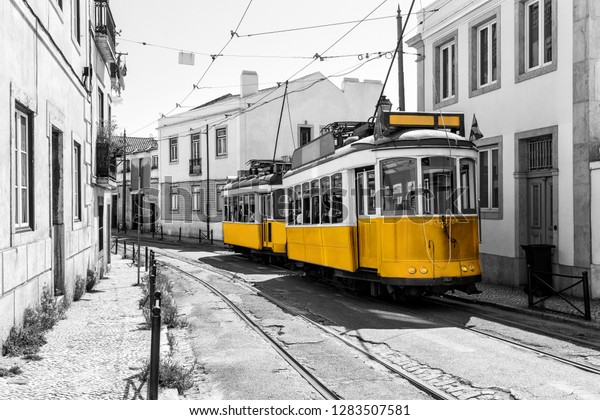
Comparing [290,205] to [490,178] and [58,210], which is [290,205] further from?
[58,210]

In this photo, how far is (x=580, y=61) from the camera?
40.0 feet

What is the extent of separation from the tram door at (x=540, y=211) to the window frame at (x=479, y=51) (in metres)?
2.65

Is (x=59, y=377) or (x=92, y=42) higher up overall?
(x=92, y=42)

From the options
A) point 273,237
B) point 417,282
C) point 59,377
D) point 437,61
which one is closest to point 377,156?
point 417,282

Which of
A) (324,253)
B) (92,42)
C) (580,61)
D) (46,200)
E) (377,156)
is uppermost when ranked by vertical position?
(92,42)

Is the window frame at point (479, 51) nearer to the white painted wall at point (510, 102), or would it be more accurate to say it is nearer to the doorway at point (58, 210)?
the white painted wall at point (510, 102)

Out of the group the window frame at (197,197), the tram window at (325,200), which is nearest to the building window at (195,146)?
the window frame at (197,197)

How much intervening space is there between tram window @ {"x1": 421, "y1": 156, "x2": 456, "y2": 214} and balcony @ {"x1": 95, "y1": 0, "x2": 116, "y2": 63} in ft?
33.7

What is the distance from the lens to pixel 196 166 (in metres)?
40.6

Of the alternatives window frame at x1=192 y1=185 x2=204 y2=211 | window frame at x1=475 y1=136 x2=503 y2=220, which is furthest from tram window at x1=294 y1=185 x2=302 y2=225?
window frame at x1=192 y1=185 x2=204 y2=211

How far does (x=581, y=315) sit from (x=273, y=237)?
37.3ft

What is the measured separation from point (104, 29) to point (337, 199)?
28.4 ft

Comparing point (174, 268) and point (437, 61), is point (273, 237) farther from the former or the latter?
point (437, 61)

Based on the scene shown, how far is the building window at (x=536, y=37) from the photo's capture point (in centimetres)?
1327
